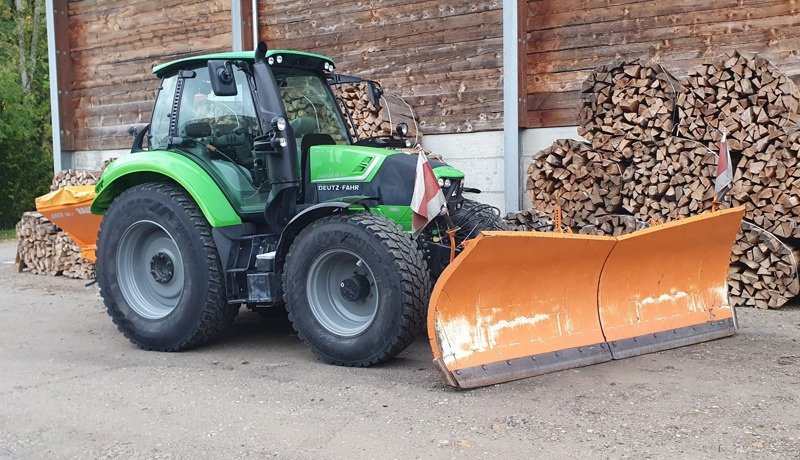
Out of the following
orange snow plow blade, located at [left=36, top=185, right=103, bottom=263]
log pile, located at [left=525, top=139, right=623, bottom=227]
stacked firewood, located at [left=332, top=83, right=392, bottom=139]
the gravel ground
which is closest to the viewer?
the gravel ground

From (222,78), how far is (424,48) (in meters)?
5.22

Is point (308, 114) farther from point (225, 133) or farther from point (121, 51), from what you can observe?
point (121, 51)

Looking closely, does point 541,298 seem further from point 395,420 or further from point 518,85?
point 518,85

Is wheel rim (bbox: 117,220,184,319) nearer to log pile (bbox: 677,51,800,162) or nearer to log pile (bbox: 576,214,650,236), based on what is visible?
log pile (bbox: 576,214,650,236)

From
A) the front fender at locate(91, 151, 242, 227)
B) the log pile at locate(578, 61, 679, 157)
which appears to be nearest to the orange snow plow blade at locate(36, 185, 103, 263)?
the front fender at locate(91, 151, 242, 227)

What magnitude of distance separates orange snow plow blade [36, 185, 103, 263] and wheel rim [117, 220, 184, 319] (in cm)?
267

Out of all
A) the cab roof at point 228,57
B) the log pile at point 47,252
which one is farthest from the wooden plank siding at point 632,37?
the log pile at point 47,252

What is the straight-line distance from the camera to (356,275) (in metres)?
5.85

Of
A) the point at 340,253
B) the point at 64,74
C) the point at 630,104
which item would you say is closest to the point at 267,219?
the point at 340,253

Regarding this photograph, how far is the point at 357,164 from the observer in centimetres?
632

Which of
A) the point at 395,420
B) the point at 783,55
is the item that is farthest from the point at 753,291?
the point at 395,420

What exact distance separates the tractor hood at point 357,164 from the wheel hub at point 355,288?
820 mm

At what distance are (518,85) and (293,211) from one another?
14.6ft

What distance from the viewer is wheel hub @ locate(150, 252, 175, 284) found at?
22.7 feet
